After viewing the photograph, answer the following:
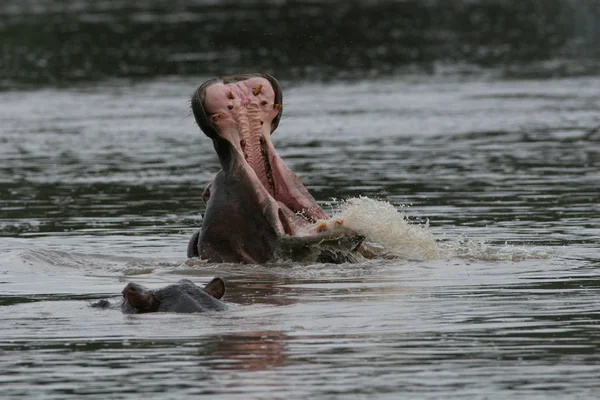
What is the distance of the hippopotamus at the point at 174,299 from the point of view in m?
9.49

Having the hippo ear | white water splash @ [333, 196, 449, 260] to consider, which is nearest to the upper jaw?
white water splash @ [333, 196, 449, 260]

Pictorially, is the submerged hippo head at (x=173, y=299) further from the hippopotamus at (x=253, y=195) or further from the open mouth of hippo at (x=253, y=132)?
the open mouth of hippo at (x=253, y=132)

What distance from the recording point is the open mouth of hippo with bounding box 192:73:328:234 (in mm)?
11297

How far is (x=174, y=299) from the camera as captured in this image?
31.5 feet

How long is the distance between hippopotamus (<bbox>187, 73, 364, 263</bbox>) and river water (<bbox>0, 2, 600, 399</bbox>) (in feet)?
0.56

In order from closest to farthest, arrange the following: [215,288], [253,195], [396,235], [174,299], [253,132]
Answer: [174,299], [215,288], [253,195], [253,132], [396,235]

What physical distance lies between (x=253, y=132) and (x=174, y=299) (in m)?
2.22

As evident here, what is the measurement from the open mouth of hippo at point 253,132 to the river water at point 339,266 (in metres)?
0.42

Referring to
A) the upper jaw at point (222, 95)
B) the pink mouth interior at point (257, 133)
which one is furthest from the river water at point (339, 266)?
the upper jaw at point (222, 95)

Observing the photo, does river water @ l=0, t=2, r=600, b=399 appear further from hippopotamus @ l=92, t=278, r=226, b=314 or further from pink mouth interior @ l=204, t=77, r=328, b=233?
pink mouth interior @ l=204, t=77, r=328, b=233

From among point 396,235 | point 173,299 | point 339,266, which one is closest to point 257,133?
point 339,266

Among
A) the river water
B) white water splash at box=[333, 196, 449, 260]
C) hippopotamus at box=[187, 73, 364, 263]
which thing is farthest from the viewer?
white water splash at box=[333, 196, 449, 260]

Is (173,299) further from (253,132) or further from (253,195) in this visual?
(253,132)

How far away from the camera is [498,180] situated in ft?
56.9
